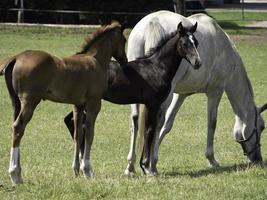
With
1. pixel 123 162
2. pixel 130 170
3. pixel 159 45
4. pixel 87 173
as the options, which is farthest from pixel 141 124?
pixel 123 162

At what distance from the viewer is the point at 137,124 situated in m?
9.27

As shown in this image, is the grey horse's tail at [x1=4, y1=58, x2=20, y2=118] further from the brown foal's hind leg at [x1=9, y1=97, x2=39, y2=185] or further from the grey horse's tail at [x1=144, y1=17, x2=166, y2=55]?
the grey horse's tail at [x1=144, y1=17, x2=166, y2=55]

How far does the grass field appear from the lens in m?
6.82

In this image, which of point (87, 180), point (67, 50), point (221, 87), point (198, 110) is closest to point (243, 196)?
point (87, 180)

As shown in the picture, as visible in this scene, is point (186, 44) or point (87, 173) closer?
point (87, 173)

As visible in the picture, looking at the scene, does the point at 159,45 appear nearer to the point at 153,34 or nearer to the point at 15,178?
the point at 153,34

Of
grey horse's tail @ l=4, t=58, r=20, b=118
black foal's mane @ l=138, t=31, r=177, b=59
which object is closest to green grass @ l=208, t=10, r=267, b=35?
black foal's mane @ l=138, t=31, r=177, b=59

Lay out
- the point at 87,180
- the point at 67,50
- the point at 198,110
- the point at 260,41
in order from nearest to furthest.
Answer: the point at 87,180, the point at 198,110, the point at 67,50, the point at 260,41

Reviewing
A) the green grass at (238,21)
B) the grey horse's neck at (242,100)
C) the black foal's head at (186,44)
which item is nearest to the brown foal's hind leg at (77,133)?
the black foal's head at (186,44)

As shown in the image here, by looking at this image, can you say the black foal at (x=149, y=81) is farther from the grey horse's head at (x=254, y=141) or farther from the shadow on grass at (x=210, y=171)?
the grey horse's head at (x=254, y=141)

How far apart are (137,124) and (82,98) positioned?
5.57ft

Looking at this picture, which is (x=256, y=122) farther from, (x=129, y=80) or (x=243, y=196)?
(x=243, y=196)

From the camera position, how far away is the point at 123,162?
10211mm

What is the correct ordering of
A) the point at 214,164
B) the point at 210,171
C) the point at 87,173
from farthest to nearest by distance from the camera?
1. the point at 214,164
2. the point at 210,171
3. the point at 87,173
